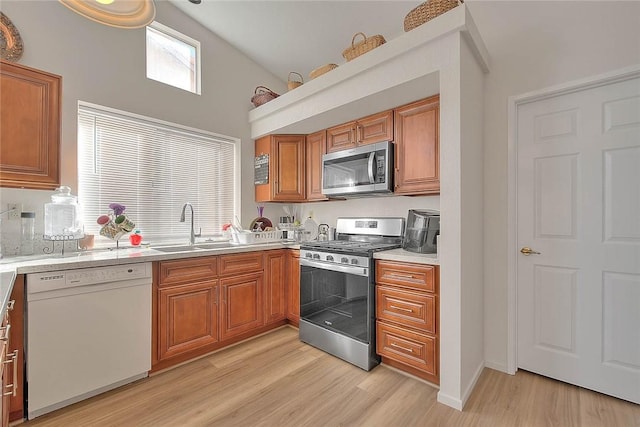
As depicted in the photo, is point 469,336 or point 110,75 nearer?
point 469,336

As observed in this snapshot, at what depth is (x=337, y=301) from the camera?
103 inches

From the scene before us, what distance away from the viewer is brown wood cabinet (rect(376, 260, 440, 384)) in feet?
6.73

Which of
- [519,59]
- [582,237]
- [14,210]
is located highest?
[519,59]

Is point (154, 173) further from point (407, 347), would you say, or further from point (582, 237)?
point (582, 237)

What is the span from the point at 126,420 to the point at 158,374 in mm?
514

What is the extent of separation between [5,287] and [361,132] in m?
2.65

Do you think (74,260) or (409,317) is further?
(409,317)

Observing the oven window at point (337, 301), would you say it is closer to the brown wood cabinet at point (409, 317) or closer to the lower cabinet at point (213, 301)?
the brown wood cabinet at point (409, 317)

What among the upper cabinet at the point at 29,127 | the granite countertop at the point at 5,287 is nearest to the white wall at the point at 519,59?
the granite countertop at the point at 5,287

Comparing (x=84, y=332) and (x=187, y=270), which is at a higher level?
(x=187, y=270)

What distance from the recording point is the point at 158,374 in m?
2.26

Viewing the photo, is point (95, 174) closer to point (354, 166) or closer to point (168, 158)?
point (168, 158)

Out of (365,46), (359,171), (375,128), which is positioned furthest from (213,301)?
(365,46)

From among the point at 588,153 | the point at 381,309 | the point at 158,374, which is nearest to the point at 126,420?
the point at 158,374
